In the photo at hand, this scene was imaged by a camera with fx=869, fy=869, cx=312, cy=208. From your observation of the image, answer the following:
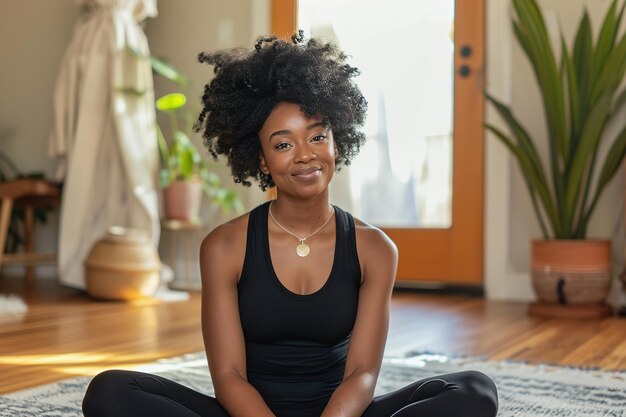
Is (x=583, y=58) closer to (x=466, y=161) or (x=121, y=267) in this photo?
(x=466, y=161)

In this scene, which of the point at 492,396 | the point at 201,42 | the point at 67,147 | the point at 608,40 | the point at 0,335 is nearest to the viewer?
the point at 492,396

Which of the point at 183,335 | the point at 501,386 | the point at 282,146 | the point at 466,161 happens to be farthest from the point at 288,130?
the point at 466,161

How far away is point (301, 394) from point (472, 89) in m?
3.12

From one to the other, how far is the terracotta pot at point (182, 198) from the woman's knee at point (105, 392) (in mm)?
3203

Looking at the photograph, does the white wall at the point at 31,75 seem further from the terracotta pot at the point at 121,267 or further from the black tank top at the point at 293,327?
the black tank top at the point at 293,327

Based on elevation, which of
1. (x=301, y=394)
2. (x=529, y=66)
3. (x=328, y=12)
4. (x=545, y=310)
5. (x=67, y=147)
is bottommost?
(x=545, y=310)

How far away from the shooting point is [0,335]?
300 centimetres

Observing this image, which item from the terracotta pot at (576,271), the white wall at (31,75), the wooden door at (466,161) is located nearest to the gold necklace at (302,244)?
the terracotta pot at (576,271)

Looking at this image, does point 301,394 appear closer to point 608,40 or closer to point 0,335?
point 0,335

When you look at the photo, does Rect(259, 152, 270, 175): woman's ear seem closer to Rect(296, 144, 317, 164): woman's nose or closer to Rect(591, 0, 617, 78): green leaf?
Rect(296, 144, 317, 164): woman's nose

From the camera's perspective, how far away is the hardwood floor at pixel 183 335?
8.17 ft

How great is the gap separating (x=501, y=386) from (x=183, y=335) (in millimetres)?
1290

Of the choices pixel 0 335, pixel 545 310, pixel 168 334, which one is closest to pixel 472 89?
pixel 545 310

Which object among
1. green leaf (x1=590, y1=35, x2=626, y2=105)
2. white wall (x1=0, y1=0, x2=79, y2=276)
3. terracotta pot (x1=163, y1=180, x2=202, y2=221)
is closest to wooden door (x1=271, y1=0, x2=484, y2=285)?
green leaf (x1=590, y1=35, x2=626, y2=105)
